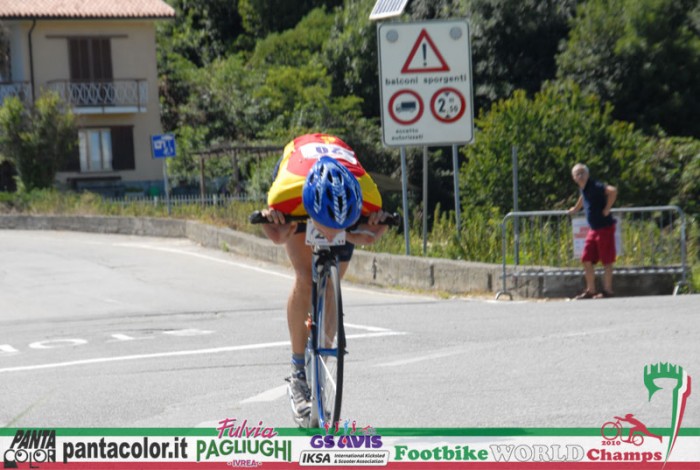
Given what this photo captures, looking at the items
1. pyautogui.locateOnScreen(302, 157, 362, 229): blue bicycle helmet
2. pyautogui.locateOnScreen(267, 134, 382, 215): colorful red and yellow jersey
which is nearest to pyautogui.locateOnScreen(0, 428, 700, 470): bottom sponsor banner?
pyautogui.locateOnScreen(302, 157, 362, 229): blue bicycle helmet

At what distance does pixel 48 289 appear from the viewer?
1864 cm

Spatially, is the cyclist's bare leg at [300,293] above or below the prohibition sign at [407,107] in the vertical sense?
below

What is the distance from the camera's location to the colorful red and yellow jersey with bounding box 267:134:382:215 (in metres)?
6.36

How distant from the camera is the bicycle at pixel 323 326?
6.09 m

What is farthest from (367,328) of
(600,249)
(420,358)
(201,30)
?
(201,30)

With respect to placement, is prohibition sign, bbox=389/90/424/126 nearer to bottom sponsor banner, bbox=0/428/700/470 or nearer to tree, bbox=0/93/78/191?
bottom sponsor banner, bbox=0/428/700/470

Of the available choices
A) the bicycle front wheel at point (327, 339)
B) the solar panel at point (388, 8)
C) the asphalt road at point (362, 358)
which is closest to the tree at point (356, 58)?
the solar panel at point (388, 8)

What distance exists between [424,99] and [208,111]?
34.7 meters

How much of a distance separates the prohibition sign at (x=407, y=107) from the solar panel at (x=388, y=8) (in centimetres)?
114

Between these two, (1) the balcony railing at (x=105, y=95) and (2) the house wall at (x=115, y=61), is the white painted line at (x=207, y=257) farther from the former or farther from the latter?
(2) the house wall at (x=115, y=61)

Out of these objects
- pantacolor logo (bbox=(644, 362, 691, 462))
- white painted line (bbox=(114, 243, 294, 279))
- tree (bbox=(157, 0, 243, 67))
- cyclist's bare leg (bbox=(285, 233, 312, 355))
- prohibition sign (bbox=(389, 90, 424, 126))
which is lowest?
white painted line (bbox=(114, 243, 294, 279))

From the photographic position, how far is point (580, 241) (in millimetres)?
15453

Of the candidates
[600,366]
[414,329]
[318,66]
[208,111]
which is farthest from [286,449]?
[208,111]

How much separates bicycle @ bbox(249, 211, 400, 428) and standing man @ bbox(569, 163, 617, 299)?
9199 millimetres
